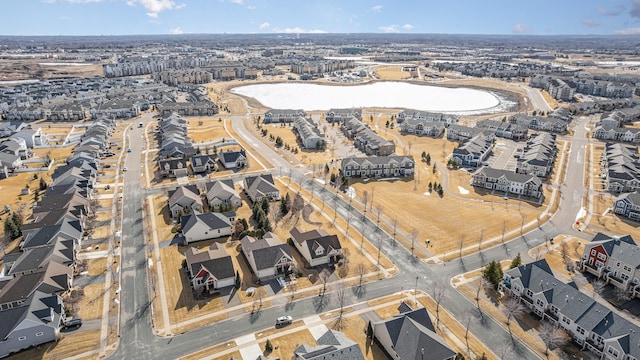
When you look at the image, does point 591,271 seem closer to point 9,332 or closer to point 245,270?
point 245,270

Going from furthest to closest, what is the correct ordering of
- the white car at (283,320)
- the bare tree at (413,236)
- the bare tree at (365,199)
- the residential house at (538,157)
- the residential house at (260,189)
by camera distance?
1. the residential house at (538,157)
2. the residential house at (260,189)
3. the bare tree at (365,199)
4. the bare tree at (413,236)
5. the white car at (283,320)

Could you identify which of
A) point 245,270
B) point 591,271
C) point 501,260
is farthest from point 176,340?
point 591,271

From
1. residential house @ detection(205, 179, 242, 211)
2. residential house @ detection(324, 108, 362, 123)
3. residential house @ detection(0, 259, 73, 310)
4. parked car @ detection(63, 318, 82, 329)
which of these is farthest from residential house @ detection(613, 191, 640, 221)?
residential house @ detection(0, 259, 73, 310)

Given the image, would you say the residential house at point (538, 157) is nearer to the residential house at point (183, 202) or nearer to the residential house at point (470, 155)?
the residential house at point (470, 155)

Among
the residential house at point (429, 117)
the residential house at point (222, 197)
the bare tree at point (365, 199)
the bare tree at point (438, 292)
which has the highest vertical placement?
the residential house at point (429, 117)

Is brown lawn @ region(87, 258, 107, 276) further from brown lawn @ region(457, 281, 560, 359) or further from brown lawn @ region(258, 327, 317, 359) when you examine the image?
brown lawn @ region(457, 281, 560, 359)

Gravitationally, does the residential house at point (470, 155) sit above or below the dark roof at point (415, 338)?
above

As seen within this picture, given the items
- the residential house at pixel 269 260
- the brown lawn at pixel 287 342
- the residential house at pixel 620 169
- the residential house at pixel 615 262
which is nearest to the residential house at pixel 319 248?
the residential house at pixel 269 260
